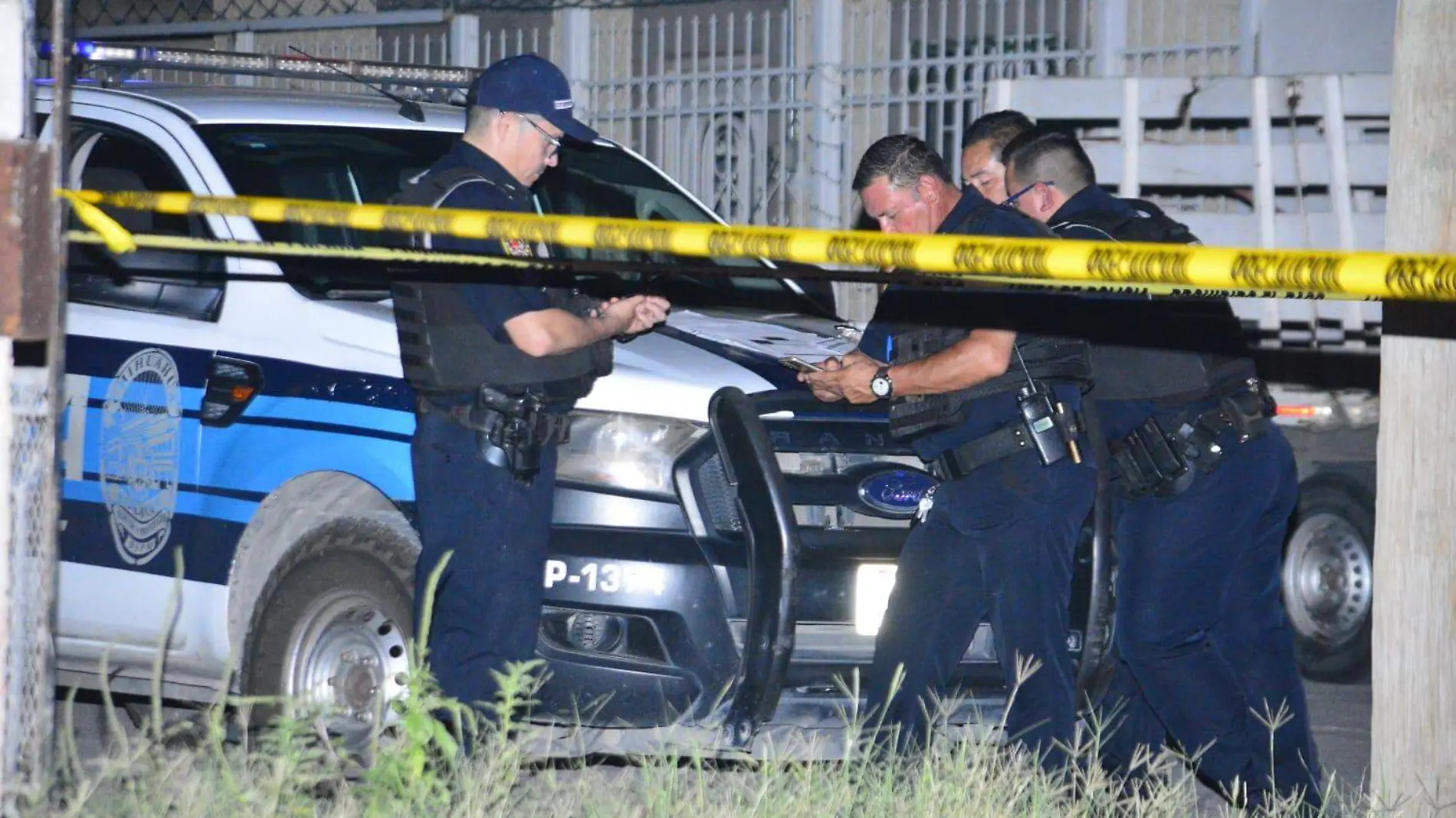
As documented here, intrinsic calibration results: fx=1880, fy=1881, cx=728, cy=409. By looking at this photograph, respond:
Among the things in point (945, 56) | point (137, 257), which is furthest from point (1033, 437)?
point (945, 56)

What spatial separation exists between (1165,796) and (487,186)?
2.00m

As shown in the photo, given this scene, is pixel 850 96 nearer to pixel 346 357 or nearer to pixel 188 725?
pixel 346 357

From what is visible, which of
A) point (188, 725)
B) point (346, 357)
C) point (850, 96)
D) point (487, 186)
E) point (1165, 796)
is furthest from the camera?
point (850, 96)

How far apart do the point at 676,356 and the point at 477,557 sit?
0.75m

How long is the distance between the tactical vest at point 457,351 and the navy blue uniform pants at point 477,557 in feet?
0.39

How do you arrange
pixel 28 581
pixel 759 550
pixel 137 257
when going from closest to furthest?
pixel 28 581 → pixel 759 550 → pixel 137 257

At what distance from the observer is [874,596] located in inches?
178

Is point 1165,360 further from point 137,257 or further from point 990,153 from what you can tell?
point 137,257

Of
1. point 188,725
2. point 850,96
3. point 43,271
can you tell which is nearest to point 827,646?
point 188,725

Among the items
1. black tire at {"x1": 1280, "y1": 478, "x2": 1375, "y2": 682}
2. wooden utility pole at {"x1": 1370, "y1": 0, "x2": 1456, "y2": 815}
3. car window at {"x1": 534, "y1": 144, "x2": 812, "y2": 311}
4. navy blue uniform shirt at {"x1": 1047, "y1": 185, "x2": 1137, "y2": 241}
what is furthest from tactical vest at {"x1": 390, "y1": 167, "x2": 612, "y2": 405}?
black tire at {"x1": 1280, "y1": 478, "x2": 1375, "y2": 682}

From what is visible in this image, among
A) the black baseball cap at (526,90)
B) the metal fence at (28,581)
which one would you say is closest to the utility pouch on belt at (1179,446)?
the black baseball cap at (526,90)

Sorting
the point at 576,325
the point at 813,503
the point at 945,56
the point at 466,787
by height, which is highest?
the point at 945,56

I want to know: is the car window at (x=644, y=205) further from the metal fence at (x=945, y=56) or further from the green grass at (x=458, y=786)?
the metal fence at (x=945, y=56)

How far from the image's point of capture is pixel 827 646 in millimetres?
4465
